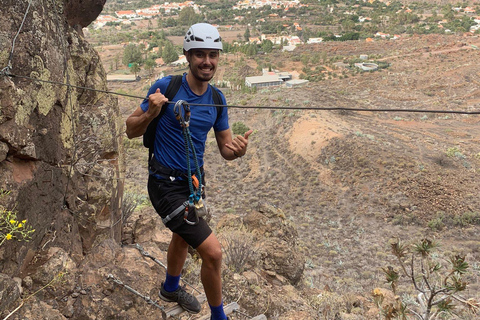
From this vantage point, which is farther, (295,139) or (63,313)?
(295,139)

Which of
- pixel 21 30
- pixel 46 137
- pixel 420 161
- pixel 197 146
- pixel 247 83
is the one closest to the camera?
pixel 197 146

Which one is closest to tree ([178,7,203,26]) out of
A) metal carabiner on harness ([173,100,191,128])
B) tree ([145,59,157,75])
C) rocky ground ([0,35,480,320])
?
tree ([145,59,157,75])

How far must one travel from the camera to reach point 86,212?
4402mm

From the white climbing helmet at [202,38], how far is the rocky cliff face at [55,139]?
1.50 meters

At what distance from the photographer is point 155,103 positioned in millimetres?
2717

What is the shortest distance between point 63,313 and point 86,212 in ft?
3.96

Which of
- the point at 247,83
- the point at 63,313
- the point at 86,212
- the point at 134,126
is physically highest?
the point at 134,126

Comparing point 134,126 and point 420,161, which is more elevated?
point 134,126

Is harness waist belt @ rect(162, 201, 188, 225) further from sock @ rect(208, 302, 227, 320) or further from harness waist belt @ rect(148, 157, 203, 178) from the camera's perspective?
sock @ rect(208, 302, 227, 320)

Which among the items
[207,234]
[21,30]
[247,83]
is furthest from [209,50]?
[247,83]

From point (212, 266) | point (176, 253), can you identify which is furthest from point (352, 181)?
point (212, 266)

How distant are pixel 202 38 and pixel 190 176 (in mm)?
1018

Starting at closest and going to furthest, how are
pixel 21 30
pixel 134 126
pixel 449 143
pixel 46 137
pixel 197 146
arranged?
pixel 134 126 < pixel 197 146 < pixel 21 30 < pixel 46 137 < pixel 449 143

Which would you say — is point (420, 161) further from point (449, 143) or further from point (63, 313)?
point (63, 313)
